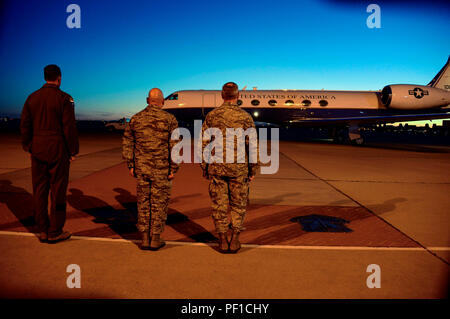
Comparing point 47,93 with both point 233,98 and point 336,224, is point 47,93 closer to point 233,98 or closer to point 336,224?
point 233,98

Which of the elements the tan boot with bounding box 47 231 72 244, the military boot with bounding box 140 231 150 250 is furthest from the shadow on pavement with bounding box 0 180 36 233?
the military boot with bounding box 140 231 150 250

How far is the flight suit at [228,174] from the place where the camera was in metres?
3.71

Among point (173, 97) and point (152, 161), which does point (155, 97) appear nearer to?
point (152, 161)

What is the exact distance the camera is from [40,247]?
3.74 meters

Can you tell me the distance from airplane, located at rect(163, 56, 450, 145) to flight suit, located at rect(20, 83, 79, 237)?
16.7 metres

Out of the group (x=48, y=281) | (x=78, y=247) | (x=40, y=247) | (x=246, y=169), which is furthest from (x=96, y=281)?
(x=246, y=169)

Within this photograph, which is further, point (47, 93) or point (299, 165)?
point (299, 165)

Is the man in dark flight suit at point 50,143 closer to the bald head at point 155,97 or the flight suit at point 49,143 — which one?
the flight suit at point 49,143

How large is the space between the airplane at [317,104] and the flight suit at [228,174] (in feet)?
54.4

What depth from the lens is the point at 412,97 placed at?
21.0m

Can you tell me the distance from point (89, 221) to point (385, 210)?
505cm

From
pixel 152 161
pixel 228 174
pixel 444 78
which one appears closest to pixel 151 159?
pixel 152 161

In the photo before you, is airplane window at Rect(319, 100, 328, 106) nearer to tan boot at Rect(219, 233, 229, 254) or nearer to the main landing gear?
the main landing gear

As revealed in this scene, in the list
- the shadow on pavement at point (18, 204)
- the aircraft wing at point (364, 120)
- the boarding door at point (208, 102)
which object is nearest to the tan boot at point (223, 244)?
the shadow on pavement at point (18, 204)
